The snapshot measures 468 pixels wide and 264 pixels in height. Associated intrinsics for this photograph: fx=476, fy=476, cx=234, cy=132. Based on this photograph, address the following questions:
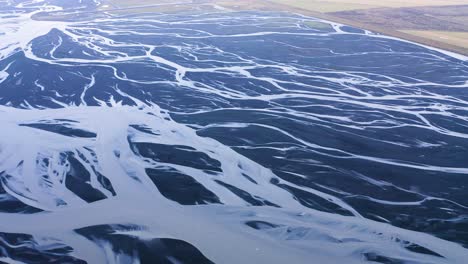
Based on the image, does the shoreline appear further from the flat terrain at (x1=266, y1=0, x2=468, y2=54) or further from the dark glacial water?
the dark glacial water

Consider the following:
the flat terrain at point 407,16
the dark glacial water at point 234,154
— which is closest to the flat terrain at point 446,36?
the flat terrain at point 407,16

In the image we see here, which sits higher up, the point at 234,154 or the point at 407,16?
the point at 407,16

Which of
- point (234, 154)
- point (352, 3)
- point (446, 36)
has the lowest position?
point (234, 154)

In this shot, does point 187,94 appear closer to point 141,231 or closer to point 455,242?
point 141,231

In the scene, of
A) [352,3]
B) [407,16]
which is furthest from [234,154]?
[352,3]

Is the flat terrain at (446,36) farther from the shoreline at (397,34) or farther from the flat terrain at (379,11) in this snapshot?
the shoreline at (397,34)

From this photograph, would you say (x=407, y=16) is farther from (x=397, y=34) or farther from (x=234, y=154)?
(x=234, y=154)

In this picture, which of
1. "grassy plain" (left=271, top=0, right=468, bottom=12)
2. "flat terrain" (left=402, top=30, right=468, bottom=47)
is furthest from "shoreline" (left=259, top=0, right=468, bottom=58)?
"grassy plain" (left=271, top=0, right=468, bottom=12)

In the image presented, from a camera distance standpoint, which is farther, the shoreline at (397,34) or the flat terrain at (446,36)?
the flat terrain at (446,36)

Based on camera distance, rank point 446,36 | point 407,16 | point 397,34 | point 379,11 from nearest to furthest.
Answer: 1. point 446,36
2. point 397,34
3. point 407,16
4. point 379,11
